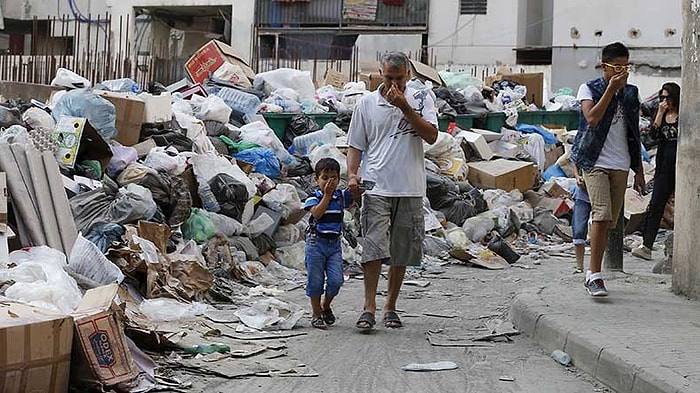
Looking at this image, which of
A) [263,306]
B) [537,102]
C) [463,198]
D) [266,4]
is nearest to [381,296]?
[263,306]

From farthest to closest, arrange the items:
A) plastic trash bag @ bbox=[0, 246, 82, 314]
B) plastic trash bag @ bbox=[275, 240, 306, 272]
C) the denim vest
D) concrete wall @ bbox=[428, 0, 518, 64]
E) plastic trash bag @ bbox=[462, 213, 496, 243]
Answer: concrete wall @ bbox=[428, 0, 518, 64] < plastic trash bag @ bbox=[462, 213, 496, 243] < plastic trash bag @ bbox=[275, 240, 306, 272] < the denim vest < plastic trash bag @ bbox=[0, 246, 82, 314]

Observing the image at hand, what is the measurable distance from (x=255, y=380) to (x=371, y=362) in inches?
30.3

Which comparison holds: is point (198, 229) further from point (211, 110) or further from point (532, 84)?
point (532, 84)

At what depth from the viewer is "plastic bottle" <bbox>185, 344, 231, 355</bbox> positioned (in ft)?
18.6

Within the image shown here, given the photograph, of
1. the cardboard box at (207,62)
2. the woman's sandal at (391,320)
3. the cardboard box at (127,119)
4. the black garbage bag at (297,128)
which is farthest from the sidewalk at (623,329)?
the cardboard box at (207,62)

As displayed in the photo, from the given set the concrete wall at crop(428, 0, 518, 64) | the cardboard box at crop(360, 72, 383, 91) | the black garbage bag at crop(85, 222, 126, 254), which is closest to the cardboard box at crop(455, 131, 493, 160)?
the cardboard box at crop(360, 72, 383, 91)

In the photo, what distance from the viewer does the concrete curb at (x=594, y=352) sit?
187 inches

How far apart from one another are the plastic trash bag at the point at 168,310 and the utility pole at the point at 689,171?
3.33 m

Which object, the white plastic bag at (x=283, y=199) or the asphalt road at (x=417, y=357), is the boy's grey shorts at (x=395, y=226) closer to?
the asphalt road at (x=417, y=357)

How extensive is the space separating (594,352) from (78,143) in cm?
507

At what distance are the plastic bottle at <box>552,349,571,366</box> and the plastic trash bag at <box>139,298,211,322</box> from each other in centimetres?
247

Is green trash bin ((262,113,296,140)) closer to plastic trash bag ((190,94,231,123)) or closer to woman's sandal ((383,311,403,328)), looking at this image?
plastic trash bag ((190,94,231,123))

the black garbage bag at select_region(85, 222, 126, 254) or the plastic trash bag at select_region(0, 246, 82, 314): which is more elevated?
the black garbage bag at select_region(85, 222, 126, 254)

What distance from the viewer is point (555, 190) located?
48.6ft
